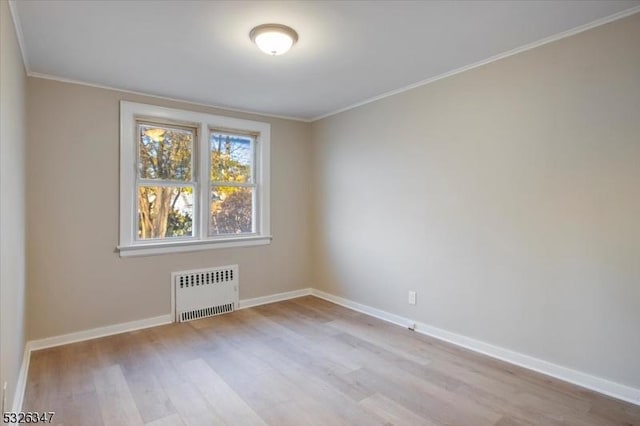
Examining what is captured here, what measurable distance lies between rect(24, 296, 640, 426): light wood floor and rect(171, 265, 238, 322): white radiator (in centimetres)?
41

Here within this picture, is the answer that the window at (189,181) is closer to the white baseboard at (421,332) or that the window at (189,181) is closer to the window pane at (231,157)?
the window pane at (231,157)

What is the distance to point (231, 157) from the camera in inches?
171

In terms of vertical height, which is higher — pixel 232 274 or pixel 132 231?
pixel 132 231

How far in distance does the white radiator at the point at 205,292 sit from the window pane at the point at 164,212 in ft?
1.56

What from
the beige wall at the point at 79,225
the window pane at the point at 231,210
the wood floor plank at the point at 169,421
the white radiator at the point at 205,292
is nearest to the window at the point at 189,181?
the window pane at the point at 231,210

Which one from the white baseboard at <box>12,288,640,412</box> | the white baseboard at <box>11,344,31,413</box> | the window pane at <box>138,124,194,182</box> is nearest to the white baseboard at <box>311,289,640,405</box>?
the white baseboard at <box>12,288,640,412</box>

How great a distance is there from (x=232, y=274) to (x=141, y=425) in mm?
2243

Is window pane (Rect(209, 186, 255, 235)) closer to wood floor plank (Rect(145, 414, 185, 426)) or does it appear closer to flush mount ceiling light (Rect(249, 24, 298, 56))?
flush mount ceiling light (Rect(249, 24, 298, 56))

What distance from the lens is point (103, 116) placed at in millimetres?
3396

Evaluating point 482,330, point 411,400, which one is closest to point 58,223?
point 411,400

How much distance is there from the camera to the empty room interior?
86.3 inches

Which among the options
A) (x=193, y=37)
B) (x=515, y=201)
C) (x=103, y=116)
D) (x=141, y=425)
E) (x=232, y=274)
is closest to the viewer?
(x=141, y=425)

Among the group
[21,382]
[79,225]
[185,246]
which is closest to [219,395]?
[21,382]

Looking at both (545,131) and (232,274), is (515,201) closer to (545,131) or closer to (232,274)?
(545,131)
